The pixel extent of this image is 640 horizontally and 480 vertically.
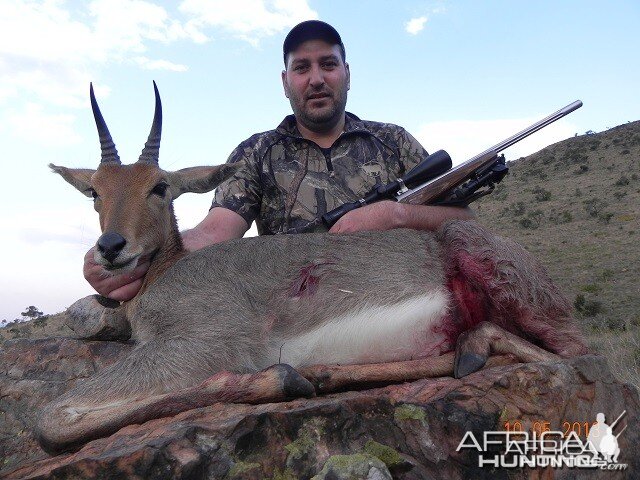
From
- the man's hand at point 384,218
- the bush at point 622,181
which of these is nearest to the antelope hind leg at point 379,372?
the man's hand at point 384,218

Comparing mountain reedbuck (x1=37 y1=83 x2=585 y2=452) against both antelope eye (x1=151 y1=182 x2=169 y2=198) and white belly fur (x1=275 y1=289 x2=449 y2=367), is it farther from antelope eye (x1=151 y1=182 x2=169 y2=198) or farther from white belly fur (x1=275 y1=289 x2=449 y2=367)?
antelope eye (x1=151 y1=182 x2=169 y2=198)

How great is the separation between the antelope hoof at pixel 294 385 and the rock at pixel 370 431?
11cm

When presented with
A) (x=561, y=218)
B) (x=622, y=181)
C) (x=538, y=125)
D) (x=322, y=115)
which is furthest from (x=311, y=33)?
Answer: (x=622, y=181)

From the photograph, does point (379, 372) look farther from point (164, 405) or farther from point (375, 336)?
point (164, 405)

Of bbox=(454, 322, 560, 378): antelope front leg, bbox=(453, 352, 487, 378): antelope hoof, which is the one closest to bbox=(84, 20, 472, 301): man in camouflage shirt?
bbox=(454, 322, 560, 378): antelope front leg

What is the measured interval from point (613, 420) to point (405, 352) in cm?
144

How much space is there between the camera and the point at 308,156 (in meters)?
7.62

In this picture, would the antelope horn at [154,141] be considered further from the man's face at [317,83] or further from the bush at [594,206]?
the bush at [594,206]

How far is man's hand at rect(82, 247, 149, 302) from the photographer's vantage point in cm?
519

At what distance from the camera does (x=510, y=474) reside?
131 inches

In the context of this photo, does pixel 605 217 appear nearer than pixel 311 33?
No

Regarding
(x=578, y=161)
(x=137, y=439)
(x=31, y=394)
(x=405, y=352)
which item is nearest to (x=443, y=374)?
(x=405, y=352)

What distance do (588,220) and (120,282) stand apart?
101 ft

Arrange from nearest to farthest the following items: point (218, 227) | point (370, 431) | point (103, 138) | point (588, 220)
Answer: point (370, 431)
point (103, 138)
point (218, 227)
point (588, 220)
